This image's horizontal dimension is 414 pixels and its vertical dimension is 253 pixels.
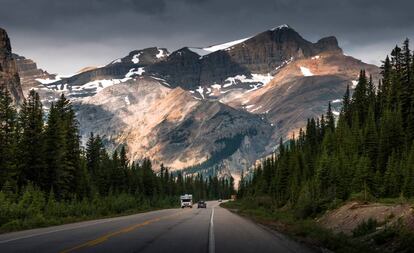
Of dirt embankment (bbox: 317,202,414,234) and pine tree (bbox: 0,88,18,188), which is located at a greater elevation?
pine tree (bbox: 0,88,18,188)

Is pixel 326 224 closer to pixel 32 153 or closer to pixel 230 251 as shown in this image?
pixel 230 251

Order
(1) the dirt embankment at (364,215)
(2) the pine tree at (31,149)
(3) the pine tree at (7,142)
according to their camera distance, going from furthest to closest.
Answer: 1. (2) the pine tree at (31,149)
2. (3) the pine tree at (7,142)
3. (1) the dirt embankment at (364,215)

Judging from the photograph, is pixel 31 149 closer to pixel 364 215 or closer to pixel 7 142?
pixel 7 142

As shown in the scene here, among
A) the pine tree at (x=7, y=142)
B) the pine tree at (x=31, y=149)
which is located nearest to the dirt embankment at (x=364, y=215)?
the pine tree at (x=7, y=142)

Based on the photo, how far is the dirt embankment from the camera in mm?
21727

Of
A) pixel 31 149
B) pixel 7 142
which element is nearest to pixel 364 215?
pixel 31 149

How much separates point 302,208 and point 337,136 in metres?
57.3

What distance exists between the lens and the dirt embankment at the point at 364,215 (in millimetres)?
21727

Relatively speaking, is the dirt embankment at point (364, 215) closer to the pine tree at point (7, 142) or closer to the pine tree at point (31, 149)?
the pine tree at point (7, 142)

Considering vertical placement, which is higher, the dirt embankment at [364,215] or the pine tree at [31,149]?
the pine tree at [31,149]

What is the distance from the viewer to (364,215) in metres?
28.4

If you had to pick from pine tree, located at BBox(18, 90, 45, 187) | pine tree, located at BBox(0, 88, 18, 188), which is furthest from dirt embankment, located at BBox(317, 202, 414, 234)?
pine tree, located at BBox(18, 90, 45, 187)

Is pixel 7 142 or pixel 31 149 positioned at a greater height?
pixel 7 142

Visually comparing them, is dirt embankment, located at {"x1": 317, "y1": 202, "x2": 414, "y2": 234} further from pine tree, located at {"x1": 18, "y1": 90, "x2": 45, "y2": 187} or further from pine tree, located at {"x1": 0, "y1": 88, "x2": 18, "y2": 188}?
pine tree, located at {"x1": 18, "y1": 90, "x2": 45, "y2": 187}
